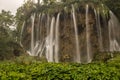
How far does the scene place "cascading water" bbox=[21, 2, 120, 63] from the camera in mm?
34750

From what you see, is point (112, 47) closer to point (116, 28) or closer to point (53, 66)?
point (116, 28)

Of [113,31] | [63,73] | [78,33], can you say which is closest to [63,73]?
[63,73]

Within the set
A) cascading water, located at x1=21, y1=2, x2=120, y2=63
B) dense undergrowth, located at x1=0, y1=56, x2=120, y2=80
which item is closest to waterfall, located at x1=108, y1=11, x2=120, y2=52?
cascading water, located at x1=21, y1=2, x2=120, y2=63

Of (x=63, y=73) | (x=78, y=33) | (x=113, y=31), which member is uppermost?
(x=113, y=31)

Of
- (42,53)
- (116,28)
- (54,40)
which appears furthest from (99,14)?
(42,53)

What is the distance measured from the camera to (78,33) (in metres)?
35.6

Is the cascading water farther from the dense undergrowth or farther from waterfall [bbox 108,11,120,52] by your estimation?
the dense undergrowth

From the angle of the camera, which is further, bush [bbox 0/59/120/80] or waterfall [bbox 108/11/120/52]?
waterfall [bbox 108/11/120/52]

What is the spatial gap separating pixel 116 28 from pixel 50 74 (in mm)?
28755

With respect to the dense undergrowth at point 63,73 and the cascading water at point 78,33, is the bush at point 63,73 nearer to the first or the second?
the dense undergrowth at point 63,73

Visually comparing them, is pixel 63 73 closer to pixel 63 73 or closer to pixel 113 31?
pixel 63 73

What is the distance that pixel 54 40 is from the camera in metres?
36.4

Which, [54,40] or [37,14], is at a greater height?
[37,14]

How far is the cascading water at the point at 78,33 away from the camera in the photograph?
34.8m
